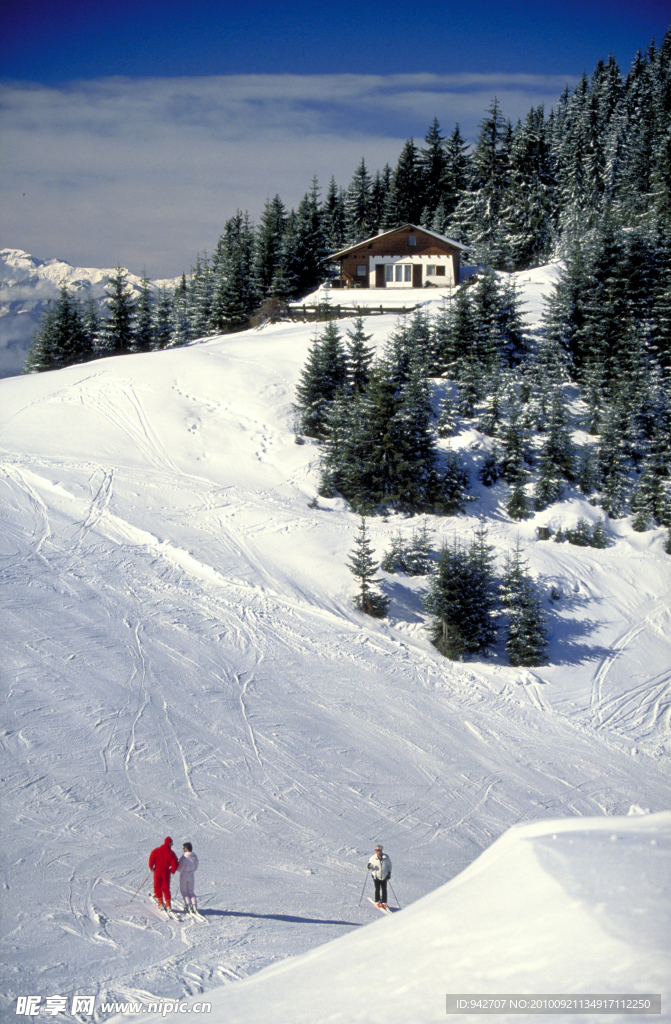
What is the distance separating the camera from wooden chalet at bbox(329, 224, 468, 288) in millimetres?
50062

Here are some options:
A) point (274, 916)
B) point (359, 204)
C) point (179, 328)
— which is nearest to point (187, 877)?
point (274, 916)

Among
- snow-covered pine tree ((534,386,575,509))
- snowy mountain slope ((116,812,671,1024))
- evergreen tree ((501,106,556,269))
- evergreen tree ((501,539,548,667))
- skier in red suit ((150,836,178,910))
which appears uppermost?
evergreen tree ((501,106,556,269))

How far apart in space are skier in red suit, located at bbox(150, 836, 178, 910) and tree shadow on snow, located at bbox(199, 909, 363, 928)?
0.57 meters

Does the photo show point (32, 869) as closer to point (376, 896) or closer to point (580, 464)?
point (376, 896)

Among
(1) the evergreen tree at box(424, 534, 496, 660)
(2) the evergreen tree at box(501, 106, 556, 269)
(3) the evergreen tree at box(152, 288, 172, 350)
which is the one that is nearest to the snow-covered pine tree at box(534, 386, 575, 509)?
(1) the evergreen tree at box(424, 534, 496, 660)

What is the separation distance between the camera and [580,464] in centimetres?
2795

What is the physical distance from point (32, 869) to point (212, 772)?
3.99m

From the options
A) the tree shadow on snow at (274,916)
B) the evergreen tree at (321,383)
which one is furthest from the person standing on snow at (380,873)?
the evergreen tree at (321,383)

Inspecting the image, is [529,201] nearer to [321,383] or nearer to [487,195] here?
[487,195]

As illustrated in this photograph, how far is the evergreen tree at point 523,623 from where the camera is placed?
19609 millimetres

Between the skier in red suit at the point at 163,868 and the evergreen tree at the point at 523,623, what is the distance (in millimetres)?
13026

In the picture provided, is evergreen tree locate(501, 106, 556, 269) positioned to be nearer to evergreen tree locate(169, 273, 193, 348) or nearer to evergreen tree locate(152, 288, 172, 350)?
evergreen tree locate(169, 273, 193, 348)

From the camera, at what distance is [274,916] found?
30.0 ft

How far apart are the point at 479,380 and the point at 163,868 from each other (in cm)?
2631
